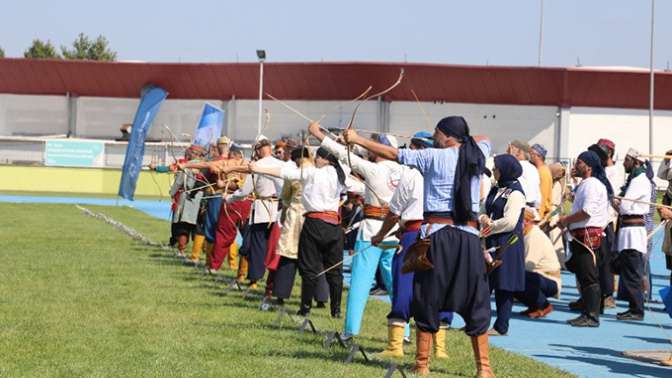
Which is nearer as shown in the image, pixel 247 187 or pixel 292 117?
pixel 247 187

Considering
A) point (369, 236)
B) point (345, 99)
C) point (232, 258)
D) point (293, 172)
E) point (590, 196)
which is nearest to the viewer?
point (369, 236)

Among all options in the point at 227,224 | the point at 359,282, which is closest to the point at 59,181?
the point at 227,224

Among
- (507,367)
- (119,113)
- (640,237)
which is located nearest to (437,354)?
(507,367)

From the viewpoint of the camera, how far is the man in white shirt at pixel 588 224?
1329 cm

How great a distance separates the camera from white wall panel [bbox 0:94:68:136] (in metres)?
62.1

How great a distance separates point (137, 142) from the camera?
1362 inches

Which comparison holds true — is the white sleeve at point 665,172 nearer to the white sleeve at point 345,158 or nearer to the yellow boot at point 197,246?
the white sleeve at point 345,158

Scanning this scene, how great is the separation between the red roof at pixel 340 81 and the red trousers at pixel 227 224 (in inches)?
1583

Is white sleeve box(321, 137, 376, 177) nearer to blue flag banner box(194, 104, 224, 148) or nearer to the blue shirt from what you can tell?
the blue shirt

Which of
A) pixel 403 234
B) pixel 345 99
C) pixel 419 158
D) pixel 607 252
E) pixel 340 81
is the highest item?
pixel 340 81

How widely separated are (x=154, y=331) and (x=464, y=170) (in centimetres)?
342

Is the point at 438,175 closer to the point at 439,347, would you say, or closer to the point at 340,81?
the point at 439,347

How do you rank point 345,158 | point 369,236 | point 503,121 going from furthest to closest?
point 503,121
point 369,236
point 345,158

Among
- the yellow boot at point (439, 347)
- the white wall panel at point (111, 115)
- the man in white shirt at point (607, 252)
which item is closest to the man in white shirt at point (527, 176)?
the man in white shirt at point (607, 252)
